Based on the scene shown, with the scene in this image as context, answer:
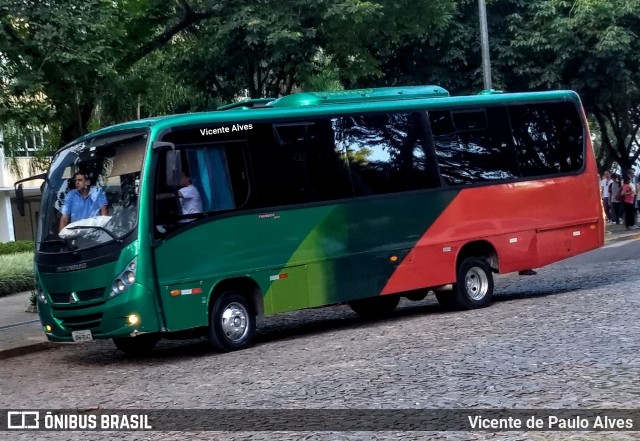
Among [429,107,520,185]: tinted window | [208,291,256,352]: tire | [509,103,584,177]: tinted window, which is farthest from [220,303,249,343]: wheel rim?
[509,103,584,177]: tinted window

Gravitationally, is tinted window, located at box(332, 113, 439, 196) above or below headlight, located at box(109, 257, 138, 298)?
above

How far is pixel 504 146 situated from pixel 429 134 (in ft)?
4.86

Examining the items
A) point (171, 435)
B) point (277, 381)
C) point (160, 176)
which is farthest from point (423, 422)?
point (160, 176)

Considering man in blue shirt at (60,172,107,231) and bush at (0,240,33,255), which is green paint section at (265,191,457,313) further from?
bush at (0,240,33,255)

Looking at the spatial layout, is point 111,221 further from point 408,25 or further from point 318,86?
point 318,86

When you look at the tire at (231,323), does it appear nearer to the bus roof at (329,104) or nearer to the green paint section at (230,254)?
the green paint section at (230,254)

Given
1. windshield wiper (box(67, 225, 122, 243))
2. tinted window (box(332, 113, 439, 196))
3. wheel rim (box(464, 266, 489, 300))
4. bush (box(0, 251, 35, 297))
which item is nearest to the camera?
windshield wiper (box(67, 225, 122, 243))

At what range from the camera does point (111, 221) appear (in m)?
13.8

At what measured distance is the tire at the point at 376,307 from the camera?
1748 centimetres

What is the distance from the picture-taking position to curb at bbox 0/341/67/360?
15.8 m

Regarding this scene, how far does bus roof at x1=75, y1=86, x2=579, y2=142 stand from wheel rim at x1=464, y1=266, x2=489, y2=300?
242cm

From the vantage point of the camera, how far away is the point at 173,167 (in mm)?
13609

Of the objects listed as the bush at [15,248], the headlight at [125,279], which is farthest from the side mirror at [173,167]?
the bush at [15,248]

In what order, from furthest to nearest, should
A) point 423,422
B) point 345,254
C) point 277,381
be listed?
point 345,254 → point 277,381 → point 423,422
